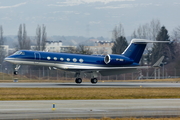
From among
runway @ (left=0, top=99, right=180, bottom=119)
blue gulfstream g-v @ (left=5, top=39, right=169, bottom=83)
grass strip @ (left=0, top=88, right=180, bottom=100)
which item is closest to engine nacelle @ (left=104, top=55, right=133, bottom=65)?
blue gulfstream g-v @ (left=5, top=39, right=169, bottom=83)

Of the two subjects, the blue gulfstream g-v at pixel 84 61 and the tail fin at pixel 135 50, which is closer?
the blue gulfstream g-v at pixel 84 61

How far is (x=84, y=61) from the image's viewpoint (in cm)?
4941

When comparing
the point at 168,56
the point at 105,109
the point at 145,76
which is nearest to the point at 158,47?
the point at 168,56

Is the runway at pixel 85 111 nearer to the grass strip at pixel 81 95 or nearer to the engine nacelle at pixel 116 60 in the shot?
the grass strip at pixel 81 95

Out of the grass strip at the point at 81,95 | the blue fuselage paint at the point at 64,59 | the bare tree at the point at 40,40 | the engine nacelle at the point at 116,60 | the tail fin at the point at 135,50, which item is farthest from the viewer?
the bare tree at the point at 40,40

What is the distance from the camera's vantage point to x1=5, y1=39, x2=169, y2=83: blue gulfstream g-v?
1837 inches

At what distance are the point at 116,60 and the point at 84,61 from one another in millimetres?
4204

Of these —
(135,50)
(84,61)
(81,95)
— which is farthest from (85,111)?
(135,50)

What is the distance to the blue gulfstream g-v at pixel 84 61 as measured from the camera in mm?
46656

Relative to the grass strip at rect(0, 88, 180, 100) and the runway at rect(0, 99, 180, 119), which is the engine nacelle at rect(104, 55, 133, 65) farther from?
the runway at rect(0, 99, 180, 119)

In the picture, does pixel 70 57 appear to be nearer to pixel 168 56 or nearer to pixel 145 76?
pixel 145 76

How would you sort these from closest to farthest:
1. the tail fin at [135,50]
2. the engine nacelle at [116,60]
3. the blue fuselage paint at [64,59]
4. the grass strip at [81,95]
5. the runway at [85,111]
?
the runway at [85,111], the grass strip at [81,95], the blue fuselage paint at [64,59], the engine nacelle at [116,60], the tail fin at [135,50]

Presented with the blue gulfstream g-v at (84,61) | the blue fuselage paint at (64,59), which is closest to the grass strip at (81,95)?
A: the blue fuselage paint at (64,59)

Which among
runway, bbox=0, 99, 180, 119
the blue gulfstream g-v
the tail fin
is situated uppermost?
the tail fin
